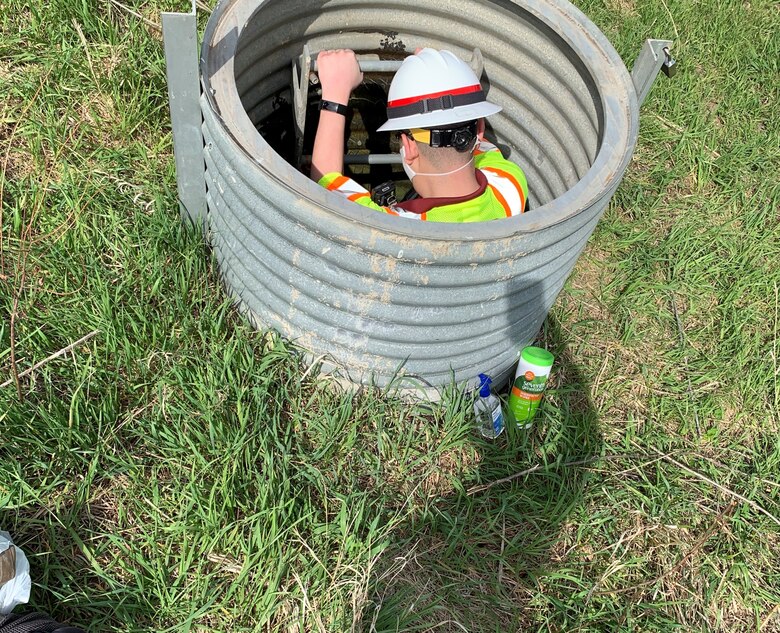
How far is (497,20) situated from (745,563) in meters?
2.14

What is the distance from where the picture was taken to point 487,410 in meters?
2.47

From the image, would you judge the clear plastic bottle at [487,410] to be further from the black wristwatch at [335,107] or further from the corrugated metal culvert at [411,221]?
the black wristwatch at [335,107]

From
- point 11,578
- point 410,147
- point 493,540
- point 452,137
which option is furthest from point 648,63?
point 11,578

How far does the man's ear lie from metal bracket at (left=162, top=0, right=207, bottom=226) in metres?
0.69

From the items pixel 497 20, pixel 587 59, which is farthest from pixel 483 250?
pixel 497 20

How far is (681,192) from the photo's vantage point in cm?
367

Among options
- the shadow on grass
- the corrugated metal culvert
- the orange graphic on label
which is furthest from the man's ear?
the shadow on grass

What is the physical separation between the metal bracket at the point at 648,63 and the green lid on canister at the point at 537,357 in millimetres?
895

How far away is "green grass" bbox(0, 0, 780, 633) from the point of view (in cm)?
204

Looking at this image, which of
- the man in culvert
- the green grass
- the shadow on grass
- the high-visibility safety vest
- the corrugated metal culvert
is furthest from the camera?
the man in culvert

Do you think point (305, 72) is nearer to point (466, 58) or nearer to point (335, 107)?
point (335, 107)

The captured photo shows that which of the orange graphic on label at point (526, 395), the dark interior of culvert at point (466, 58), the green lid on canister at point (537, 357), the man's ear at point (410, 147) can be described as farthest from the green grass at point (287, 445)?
the man's ear at point (410, 147)

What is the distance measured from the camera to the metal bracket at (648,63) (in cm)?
230

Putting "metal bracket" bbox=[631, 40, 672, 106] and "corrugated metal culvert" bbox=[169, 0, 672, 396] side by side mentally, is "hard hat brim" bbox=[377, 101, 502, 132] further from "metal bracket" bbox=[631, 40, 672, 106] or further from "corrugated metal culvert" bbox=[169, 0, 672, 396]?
"metal bracket" bbox=[631, 40, 672, 106]
